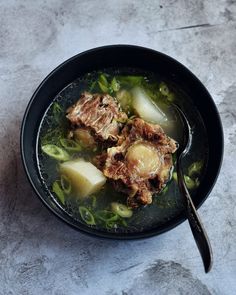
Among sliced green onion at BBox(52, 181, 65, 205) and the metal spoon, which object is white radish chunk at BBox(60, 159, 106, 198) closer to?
sliced green onion at BBox(52, 181, 65, 205)

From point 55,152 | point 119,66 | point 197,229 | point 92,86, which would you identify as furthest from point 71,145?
point 197,229

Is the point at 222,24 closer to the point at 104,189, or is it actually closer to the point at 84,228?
the point at 104,189

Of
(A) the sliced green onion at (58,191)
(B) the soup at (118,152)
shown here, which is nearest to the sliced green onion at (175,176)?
(B) the soup at (118,152)

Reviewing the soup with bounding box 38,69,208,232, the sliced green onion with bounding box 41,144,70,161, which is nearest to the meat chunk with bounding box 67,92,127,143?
the soup with bounding box 38,69,208,232

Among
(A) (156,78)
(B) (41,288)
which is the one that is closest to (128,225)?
(B) (41,288)

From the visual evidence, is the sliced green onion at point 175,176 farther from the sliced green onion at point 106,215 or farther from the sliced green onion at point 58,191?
the sliced green onion at point 58,191

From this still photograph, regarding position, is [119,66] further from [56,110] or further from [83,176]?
[83,176]
